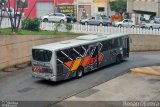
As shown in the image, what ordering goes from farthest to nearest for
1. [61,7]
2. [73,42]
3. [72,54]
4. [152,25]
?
[61,7], [152,25], [73,42], [72,54]

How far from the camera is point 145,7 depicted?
2579 inches

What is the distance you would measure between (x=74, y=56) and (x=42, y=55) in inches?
95.9

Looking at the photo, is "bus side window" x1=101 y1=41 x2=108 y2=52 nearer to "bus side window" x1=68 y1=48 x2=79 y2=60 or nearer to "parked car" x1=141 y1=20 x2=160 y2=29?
"bus side window" x1=68 y1=48 x2=79 y2=60

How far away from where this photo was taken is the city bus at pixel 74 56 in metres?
27.0

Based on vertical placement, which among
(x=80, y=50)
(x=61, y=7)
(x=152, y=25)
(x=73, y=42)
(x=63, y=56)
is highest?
(x=61, y=7)

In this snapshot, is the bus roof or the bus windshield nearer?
the bus windshield

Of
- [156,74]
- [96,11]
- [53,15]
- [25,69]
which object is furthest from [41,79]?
[96,11]

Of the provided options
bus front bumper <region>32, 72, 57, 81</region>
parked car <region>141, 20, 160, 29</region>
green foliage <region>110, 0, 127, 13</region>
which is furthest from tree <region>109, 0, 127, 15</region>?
bus front bumper <region>32, 72, 57, 81</region>

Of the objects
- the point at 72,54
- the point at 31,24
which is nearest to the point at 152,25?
the point at 31,24

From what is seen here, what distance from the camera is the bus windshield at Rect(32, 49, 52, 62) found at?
88.4 feet

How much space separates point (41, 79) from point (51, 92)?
3553 millimetres

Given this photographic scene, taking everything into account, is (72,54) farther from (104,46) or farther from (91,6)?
(91,6)

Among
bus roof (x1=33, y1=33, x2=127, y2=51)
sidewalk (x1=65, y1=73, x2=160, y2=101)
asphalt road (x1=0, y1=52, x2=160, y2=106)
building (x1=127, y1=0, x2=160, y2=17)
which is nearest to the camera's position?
sidewalk (x1=65, y1=73, x2=160, y2=101)

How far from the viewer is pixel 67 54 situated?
27.8 meters
